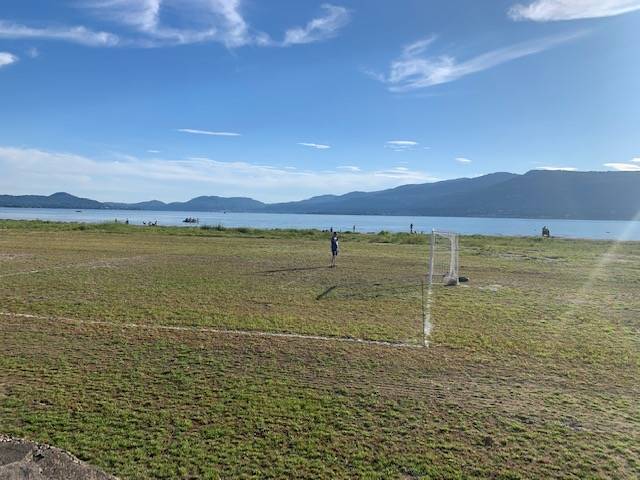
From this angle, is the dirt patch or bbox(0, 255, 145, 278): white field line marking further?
bbox(0, 255, 145, 278): white field line marking

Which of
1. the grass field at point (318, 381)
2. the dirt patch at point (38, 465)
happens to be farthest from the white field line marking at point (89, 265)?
the dirt patch at point (38, 465)

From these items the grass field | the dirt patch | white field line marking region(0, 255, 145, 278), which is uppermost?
the dirt patch

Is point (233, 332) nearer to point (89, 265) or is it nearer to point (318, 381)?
point (318, 381)

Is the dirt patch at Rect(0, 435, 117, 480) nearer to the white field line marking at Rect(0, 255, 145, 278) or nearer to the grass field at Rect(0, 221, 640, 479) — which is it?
the grass field at Rect(0, 221, 640, 479)

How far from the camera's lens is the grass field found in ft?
15.4

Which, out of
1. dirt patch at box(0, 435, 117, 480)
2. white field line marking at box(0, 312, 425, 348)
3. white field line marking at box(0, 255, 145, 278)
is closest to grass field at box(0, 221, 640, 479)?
white field line marking at box(0, 312, 425, 348)

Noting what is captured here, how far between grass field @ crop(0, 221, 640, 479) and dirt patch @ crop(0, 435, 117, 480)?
0.86m

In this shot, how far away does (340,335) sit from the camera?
938cm

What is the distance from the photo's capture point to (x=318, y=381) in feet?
22.2

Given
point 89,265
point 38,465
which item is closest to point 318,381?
point 38,465

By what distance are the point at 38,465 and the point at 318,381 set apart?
401cm

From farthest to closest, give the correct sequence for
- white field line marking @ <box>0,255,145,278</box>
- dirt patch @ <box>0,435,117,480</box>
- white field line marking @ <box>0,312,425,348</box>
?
white field line marking @ <box>0,255,145,278</box>, white field line marking @ <box>0,312,425,348</box>, dirt patch @ <box>0,435,117,480</box>

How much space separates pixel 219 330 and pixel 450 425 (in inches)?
214

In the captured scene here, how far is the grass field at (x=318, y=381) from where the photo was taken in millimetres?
4699
